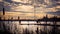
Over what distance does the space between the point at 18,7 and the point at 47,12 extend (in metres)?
0.56

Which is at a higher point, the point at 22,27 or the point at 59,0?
the point at 59,0

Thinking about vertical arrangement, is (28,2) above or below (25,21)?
above

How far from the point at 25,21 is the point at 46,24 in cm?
40

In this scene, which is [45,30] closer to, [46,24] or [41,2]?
[46,24]

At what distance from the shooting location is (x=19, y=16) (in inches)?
126

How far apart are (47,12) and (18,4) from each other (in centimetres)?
57

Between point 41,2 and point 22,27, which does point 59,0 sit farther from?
point 22,27

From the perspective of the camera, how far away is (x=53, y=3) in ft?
10.5

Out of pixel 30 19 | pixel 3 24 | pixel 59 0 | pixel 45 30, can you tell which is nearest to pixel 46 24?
pixel 45 30

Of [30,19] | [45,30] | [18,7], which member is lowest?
[45,30]

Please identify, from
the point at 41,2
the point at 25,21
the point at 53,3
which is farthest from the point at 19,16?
the point at 53,3

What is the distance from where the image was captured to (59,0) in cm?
320

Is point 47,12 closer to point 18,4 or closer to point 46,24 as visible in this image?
point 46,24

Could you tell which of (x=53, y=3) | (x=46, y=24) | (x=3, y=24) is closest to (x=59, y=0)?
(x=53, y=3)
